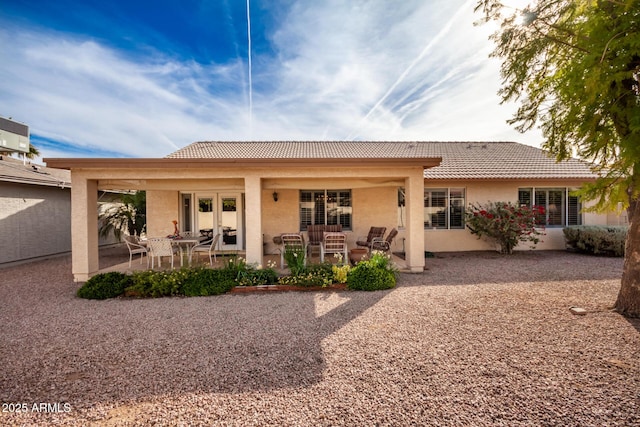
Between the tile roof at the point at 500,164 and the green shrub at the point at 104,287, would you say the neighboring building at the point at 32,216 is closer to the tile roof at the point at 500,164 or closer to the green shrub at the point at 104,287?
the green shrub at the point at 104,287

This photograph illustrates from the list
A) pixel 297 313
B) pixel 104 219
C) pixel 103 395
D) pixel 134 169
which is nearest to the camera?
pixel 103 395

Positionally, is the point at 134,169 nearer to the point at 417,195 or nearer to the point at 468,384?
the point at 417,195

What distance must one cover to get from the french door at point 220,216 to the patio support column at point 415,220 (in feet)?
23.5

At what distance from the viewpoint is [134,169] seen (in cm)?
804

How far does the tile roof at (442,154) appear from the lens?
1266cm

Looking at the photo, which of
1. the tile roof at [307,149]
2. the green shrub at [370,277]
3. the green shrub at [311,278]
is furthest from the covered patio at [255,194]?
the tile roof at [307,149]

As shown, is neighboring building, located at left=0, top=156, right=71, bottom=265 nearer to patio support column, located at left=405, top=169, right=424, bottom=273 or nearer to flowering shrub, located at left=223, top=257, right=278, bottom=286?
flowering shrub, located at left=223, top=257, right=278, bottom=286

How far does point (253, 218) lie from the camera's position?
328 inches

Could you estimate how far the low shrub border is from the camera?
22.2ft

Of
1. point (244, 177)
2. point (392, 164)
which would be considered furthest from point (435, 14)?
point (244, 177)

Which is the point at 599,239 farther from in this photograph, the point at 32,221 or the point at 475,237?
the point at 32,221

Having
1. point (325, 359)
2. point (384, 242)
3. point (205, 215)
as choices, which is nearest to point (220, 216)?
point (205, 215)

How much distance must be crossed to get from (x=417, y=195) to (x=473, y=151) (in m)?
10.2

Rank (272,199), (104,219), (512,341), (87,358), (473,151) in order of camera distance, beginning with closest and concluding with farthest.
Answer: (87,358) → (512,341) → (272,199) → (104,219) → (473,151)
